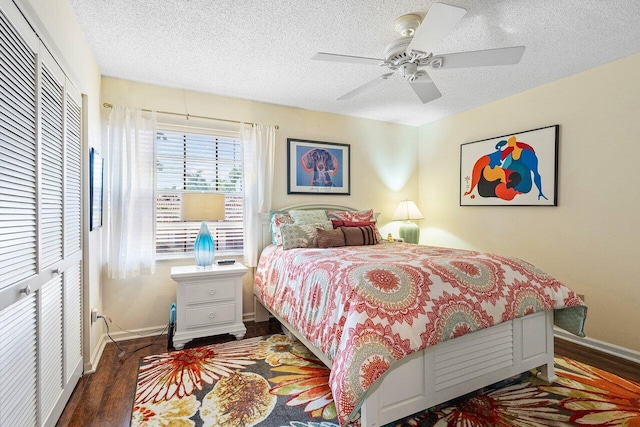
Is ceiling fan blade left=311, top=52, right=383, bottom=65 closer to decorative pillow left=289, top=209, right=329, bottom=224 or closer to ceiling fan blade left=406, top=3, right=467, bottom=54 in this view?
ceiling fan blade left=406, top=3, right=467, bottom=54

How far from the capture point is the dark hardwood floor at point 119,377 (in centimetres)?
179

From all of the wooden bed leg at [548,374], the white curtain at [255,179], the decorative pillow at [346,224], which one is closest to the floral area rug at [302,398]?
the wooden bed leg at [548,374]

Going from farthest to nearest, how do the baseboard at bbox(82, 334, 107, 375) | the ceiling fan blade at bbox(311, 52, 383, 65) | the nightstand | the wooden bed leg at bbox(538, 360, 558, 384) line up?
the nightstand
the baseboard at bbox(82, 334, 107, 375)
the wooden bed leg at bbox(538, 360, 558, 384)
the ceiling fan blade at bbox(311, 52, 383, 65)

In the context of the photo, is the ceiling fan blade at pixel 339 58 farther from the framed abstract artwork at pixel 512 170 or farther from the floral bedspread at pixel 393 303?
the framed abstract artwork at pixel 512 170

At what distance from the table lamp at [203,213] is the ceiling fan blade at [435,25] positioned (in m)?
1.93

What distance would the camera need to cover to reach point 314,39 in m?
2.28

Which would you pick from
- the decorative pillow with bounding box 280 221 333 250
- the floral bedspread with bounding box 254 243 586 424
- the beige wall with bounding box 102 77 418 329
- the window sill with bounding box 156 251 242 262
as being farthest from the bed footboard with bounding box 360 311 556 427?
the window sill with bounding box 156 251 242 262

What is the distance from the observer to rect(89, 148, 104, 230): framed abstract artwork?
229 centimetres

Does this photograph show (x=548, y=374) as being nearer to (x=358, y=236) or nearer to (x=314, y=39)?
(x=358, y=236)

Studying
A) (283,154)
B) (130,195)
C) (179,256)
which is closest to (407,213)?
(283,154)

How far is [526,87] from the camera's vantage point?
10.3 feet

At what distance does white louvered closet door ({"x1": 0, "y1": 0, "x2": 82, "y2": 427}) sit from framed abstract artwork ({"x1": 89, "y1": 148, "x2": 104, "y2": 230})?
10.8 inches

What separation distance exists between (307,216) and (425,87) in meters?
1.70

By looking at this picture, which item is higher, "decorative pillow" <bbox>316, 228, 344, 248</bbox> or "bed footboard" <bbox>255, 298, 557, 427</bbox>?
"decorative pillow" <bbox>316, 228, 344, 248</bbox>
